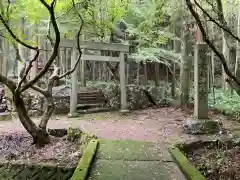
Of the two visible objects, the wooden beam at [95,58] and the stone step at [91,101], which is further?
the stone step at [91,101]

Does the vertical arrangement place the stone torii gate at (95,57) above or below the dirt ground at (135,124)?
above

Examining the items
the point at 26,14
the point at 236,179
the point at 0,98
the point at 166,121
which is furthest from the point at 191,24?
the point at 0,98

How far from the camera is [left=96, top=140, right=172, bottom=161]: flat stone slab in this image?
16.9 ft

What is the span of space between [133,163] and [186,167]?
940 millimetres

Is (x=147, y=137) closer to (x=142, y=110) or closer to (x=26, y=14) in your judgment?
(x=142, y=110)

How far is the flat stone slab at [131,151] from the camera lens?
5.16m

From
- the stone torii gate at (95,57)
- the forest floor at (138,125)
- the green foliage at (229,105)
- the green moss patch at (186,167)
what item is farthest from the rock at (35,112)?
the green foliage at (229,105)

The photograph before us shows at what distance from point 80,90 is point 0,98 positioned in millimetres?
3203

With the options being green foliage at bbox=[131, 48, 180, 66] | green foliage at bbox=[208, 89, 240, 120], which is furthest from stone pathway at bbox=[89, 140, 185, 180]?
green foliage at bbox=[131, 48, 180, 66]

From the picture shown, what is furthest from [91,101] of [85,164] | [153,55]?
[85,164]

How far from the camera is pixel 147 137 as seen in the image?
6863mm

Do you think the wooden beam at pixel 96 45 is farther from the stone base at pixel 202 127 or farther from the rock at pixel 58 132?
the stone base at pixel 202 127

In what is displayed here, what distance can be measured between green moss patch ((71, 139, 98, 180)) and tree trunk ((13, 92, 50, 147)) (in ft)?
5.14

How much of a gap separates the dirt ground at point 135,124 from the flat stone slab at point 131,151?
20.4 inches
